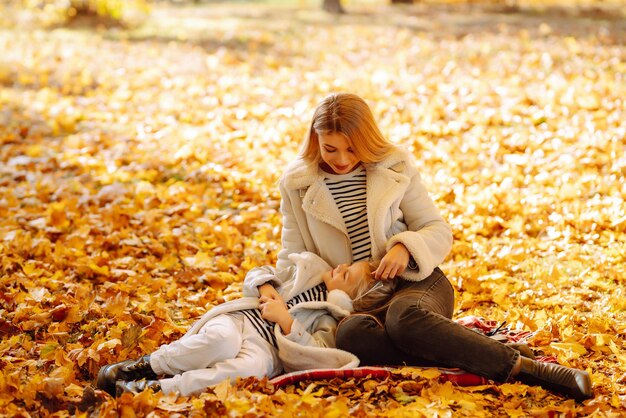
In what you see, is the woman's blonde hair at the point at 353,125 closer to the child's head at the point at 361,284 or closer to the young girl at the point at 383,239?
the young girl at the point at 383,239

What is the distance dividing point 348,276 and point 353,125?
2.11ft

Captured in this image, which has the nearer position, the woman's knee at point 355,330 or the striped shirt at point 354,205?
the woman's knee at point 355,330

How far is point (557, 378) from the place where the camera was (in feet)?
9.55

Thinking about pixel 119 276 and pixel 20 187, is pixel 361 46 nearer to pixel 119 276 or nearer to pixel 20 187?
pixel 20 187

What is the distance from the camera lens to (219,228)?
201 inches

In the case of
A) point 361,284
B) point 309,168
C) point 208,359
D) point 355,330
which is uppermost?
point 309,168

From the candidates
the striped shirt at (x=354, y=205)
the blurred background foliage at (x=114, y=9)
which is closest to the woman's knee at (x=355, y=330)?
the striped shirt at (x=354, y=205)

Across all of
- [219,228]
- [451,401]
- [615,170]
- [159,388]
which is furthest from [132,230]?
[615,170]

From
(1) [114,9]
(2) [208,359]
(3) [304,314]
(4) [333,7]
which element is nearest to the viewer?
(2) [208,359]

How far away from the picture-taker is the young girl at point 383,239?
2969 mm

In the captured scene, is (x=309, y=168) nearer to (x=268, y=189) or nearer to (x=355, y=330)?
(x=355, y=330)

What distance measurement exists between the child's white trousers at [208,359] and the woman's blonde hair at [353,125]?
91cm

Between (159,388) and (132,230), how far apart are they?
2.33 metres

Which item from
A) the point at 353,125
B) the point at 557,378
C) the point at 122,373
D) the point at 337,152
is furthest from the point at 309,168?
the point at 557,378
